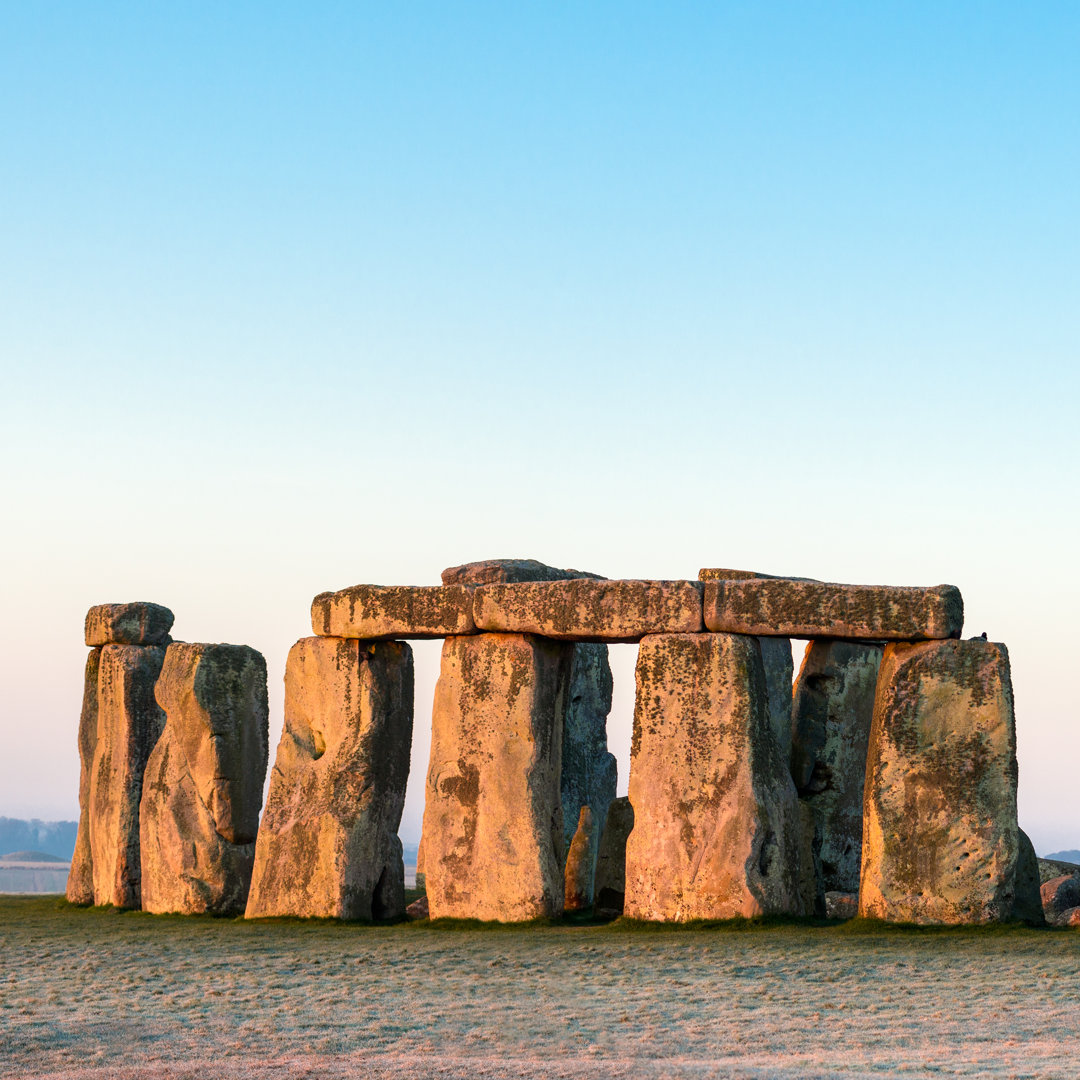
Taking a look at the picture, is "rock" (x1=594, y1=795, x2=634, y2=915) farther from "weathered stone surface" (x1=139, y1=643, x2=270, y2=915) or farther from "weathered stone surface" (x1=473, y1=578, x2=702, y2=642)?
"weathered stone surface" (x1=139, y1=643, x2=270, y2=915)

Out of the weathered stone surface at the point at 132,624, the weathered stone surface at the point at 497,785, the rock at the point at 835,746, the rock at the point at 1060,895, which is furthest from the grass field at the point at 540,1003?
the weathered stone surface at the point at 132,624

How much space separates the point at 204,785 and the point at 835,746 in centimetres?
661

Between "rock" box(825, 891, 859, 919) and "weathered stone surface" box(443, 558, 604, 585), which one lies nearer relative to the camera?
"rock" box(825, 891, 859, 919)

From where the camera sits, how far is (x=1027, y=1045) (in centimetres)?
875

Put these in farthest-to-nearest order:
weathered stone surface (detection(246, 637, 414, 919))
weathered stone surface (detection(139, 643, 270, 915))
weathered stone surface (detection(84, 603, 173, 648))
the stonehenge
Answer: weathered stone surface (detection(84, 603, 173, 648)) < weathered stone surface (detection(139, 643, 270, 915)) < weathered stone surface (detection(246, 637, 414, 919)) < the stonehenge

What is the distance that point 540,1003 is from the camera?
33.6 ft

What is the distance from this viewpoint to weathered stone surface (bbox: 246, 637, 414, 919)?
595 inches

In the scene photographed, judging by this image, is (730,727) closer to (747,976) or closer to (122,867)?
(747,976)

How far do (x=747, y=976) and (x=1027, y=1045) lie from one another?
270 centimetres

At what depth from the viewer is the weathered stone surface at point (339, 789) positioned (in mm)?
15102

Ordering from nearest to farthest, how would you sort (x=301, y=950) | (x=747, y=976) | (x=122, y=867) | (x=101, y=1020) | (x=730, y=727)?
(x=101, y=1020)
(x=747, y=976)
(x=301, y=950)
(x=730, y=727)
(x=122, y=867)

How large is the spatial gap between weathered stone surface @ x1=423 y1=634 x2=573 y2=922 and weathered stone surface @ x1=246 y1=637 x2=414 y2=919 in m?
0.56

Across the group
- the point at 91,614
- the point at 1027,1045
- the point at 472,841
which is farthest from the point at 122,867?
the point at 1027,1045

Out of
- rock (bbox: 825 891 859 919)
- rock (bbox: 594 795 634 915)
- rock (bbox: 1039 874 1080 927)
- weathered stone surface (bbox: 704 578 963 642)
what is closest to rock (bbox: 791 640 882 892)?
rock (bbox: 825 891 859 919)
